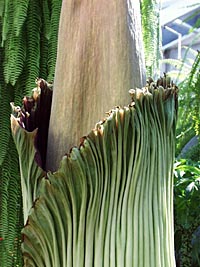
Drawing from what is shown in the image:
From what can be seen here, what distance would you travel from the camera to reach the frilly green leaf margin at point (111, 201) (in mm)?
591

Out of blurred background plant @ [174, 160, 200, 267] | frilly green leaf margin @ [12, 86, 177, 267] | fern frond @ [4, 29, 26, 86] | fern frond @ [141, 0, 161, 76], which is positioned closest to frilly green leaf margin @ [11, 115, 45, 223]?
frilly green leaf margin @ [12, 86, 177, 267]

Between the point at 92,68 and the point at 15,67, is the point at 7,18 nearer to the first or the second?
the point at 15,67

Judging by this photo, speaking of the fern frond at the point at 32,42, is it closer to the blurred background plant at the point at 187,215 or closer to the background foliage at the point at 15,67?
the background foliage at the point at 15,67

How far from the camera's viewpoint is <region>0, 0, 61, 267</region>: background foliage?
121 centimetres

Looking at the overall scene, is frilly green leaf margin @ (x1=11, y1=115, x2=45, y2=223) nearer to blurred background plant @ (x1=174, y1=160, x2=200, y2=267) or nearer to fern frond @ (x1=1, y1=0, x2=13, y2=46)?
fern frond @ (x1=1, y1=0, x2=13, y2=46)

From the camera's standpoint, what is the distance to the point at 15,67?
1.21m

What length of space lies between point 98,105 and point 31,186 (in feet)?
0.49

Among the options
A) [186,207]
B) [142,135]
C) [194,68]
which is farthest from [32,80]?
[186,207]

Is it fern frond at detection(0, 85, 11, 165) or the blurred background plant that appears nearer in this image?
fern frond at detection(0, 85, 11, 165)

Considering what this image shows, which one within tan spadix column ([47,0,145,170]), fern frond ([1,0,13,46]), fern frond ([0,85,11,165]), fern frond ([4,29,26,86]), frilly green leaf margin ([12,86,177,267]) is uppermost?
fern frond ([1,0,13,46])

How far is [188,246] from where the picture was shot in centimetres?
187

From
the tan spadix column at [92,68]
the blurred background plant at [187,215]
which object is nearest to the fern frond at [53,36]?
the tan spadix column at [92,68]

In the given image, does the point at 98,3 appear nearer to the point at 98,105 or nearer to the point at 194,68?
the point at 98,105

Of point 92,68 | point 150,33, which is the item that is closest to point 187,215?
point 150,33
